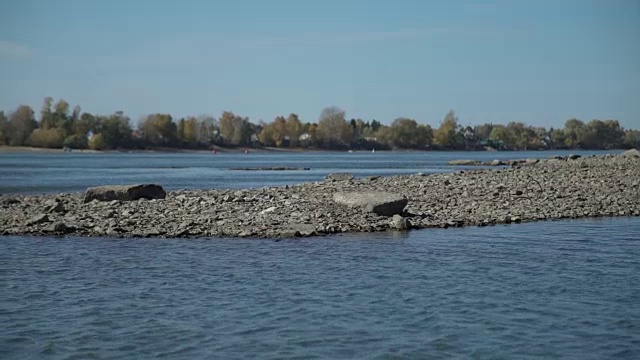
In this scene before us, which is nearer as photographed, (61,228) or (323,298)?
(323,298)

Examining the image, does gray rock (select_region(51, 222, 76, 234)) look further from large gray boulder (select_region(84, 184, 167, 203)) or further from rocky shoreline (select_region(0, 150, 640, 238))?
large gray boulder (select_region(84, 184, 167, 203))

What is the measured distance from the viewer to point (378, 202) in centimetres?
2723

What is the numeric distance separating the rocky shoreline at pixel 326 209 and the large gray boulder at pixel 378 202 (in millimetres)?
34

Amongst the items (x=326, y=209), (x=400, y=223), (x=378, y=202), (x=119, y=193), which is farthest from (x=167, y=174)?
(x=400, y=223)

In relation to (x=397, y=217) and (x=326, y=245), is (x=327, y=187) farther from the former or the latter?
(x=326, y=245)

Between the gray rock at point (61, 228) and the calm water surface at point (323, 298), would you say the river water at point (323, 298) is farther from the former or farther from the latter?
the gray rock at point (61, 228)

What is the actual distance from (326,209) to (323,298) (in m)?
13.5

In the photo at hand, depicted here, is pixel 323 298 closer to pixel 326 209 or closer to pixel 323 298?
pixel 323 298

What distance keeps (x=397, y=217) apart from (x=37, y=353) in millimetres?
15442

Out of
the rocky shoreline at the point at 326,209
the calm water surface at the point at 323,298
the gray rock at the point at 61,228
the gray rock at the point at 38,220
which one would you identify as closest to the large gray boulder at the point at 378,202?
the rocky shoreline at the point at 326,209

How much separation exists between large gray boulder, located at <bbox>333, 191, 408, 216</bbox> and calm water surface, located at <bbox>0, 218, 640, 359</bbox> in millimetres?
4163

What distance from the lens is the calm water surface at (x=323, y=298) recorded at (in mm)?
11805

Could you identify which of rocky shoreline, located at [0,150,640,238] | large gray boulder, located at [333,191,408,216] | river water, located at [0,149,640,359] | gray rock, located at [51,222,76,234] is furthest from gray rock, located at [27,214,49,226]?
large gray boulder, located at [333,191,408,216]

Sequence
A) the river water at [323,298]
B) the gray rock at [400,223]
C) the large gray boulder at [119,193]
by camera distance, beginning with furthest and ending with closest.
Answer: the large gray boulder at [119,193] → the gray rock at [400,223] → the river water at [323,298]
